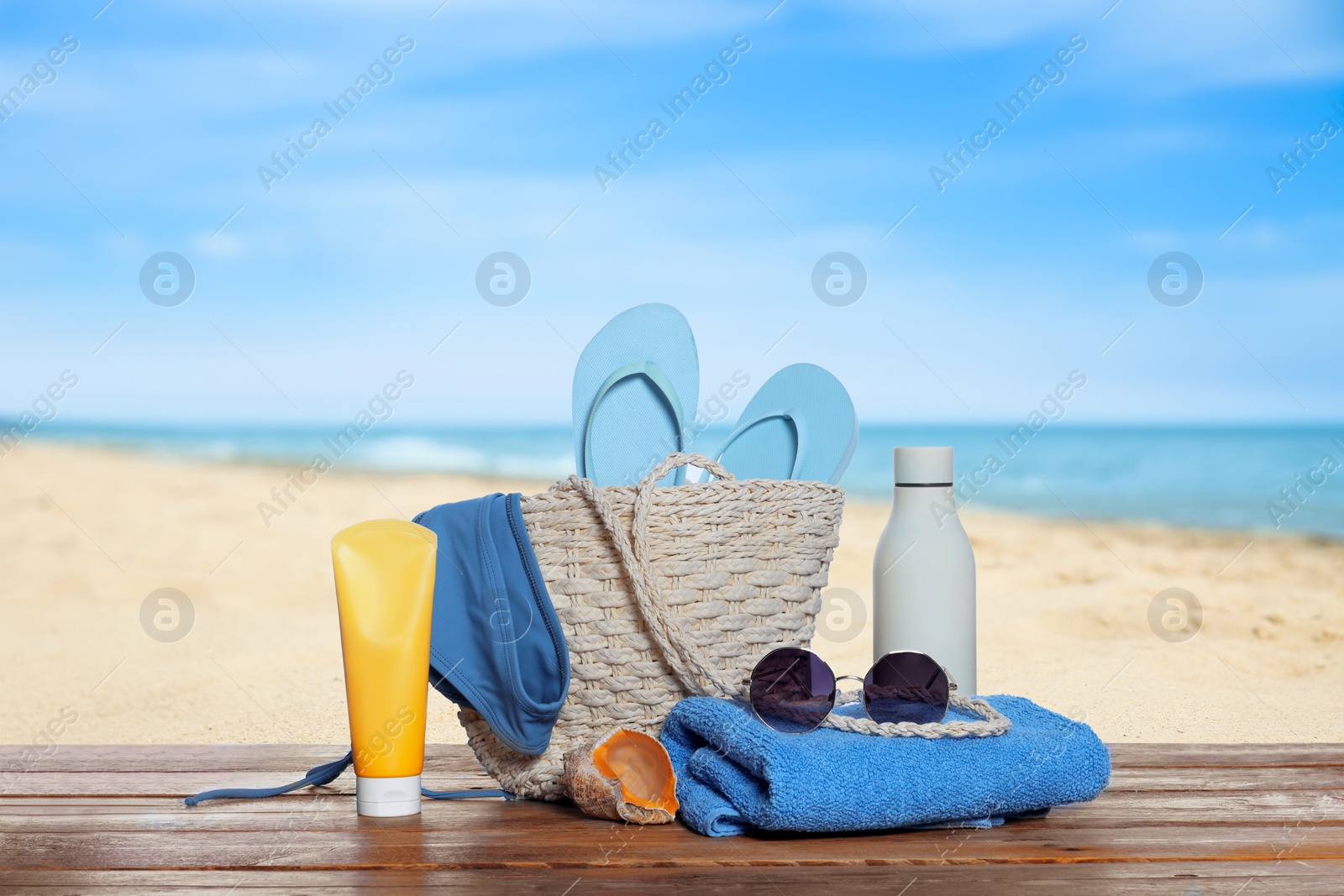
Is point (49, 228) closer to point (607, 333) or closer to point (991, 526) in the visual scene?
point (991, 526)

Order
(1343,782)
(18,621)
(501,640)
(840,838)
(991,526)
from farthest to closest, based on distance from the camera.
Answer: (991,526)
(18,621)
(1343,782)
(501,640)
(840,838)

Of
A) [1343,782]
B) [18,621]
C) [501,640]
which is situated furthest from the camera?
[18,621]

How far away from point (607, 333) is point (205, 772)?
632mm

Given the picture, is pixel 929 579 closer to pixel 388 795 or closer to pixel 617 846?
pixel 617 846

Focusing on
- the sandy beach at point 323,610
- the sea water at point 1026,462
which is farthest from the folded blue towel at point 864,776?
the sea water at point 1026,462

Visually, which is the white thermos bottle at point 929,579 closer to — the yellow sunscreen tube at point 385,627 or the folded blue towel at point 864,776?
the folded blue towel at point 864,776

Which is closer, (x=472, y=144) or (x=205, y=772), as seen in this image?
(x=205, y=772)

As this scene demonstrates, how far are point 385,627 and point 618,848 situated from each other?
26 cm

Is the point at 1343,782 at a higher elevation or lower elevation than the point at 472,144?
lower

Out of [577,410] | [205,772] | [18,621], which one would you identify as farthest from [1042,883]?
[18,621]

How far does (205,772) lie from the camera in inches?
44.1

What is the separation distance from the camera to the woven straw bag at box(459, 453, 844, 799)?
927 millimetres

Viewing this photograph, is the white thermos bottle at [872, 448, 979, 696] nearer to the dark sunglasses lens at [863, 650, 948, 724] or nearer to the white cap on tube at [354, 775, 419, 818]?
the dark sunglasses lens at [863, 650, 948, 724]

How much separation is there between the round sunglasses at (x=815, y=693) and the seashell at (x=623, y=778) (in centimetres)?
10
